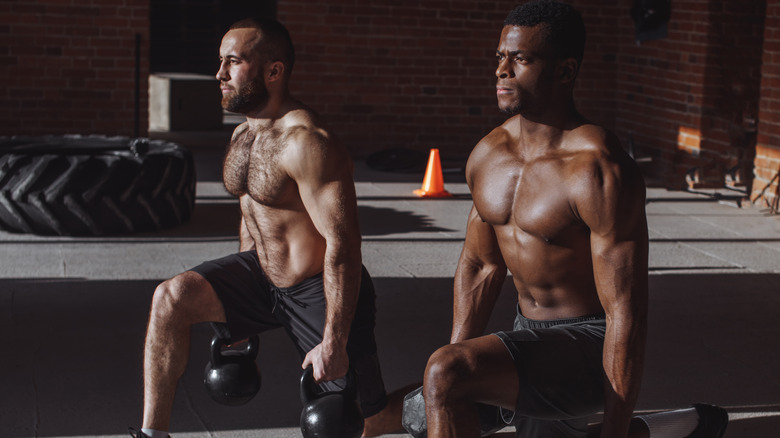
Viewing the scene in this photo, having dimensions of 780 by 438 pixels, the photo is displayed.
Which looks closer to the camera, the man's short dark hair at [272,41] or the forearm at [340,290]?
the forearm at [340,290]

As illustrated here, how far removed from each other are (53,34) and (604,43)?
6.85 metres

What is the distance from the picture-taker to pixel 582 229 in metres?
3.19

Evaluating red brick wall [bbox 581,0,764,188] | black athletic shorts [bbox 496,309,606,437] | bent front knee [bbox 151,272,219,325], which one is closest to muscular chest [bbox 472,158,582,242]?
black athletic shorts [bbox 496,309,606,437]

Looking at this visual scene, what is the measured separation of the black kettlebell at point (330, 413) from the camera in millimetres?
3617

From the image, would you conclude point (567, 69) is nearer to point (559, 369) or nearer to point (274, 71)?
point (559, 369)

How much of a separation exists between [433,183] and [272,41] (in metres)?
6.45

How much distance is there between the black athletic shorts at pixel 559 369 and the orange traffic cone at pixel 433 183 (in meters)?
6.97

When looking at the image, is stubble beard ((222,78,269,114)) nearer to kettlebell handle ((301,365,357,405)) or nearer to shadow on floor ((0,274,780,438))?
kettlebell handle ((301,365,357,405))

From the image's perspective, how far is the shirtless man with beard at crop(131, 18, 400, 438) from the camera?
376 cm

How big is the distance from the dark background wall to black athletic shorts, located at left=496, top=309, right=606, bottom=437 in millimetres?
7380

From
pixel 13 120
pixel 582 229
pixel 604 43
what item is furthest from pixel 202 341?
pixel 604 43

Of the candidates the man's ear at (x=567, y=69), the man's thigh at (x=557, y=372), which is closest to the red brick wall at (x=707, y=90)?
the man's ear at (x=567, y=69)

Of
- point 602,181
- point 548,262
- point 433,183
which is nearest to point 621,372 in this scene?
point 548,262

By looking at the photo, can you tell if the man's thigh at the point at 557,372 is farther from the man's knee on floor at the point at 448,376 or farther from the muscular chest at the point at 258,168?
the muscular chest at the point at 258,168
